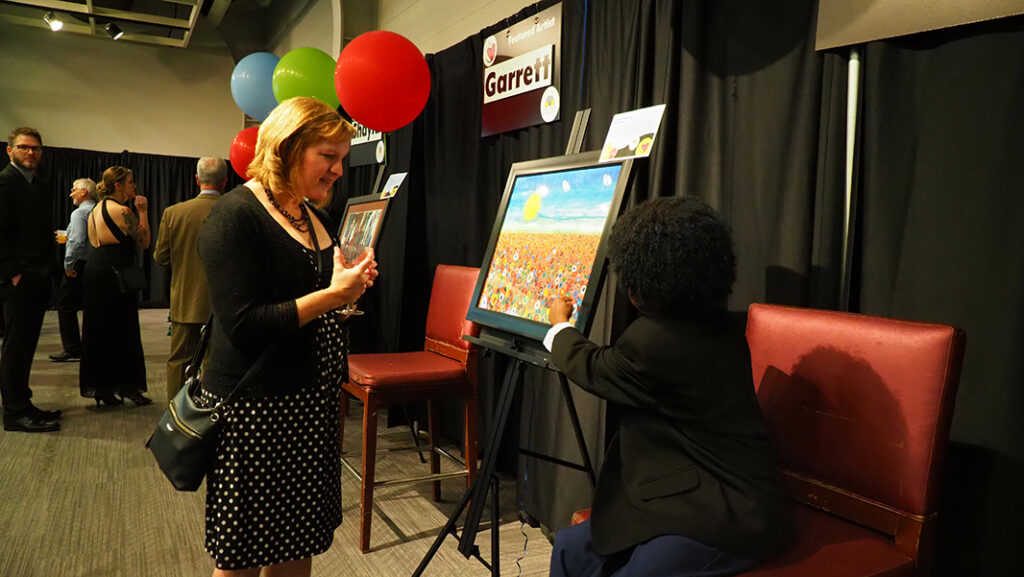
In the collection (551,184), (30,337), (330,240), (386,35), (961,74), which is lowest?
(30,337)

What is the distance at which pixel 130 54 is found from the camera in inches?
353

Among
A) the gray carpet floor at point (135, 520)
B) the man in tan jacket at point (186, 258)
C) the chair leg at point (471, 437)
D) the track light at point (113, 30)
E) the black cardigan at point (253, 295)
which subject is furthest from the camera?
the track light at point (113, 30)

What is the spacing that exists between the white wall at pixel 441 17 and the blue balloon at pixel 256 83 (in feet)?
3.07

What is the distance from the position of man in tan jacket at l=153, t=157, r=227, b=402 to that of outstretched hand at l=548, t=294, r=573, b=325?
2.49m

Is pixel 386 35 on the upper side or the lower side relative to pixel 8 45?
lower

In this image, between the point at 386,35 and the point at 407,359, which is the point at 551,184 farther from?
the point at 386,35

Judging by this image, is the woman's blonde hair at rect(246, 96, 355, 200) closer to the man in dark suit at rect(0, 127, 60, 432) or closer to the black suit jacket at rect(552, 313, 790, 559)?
the black suit jacket at rect(552, 313, 790, 559)

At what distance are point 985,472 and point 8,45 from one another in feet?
35.8

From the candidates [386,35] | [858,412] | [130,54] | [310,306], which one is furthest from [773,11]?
[130,54]

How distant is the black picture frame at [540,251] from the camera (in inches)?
59.4

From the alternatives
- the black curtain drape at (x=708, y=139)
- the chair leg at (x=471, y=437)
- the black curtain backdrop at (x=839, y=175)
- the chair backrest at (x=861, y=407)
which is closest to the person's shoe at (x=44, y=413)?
the black curtain drape at (x=708, y=139)

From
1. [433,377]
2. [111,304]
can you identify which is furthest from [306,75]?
[433,377]

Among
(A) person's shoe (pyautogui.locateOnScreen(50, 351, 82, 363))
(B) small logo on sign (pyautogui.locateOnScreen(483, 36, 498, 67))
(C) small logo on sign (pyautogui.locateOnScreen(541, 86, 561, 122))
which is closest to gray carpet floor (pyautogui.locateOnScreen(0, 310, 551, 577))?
(C) small logo on sign (pyautogui.locateOnScreen(541, 86, 561, 122))

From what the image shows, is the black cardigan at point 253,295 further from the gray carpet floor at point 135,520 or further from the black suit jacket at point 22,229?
the black suit jacket at point 22,229
